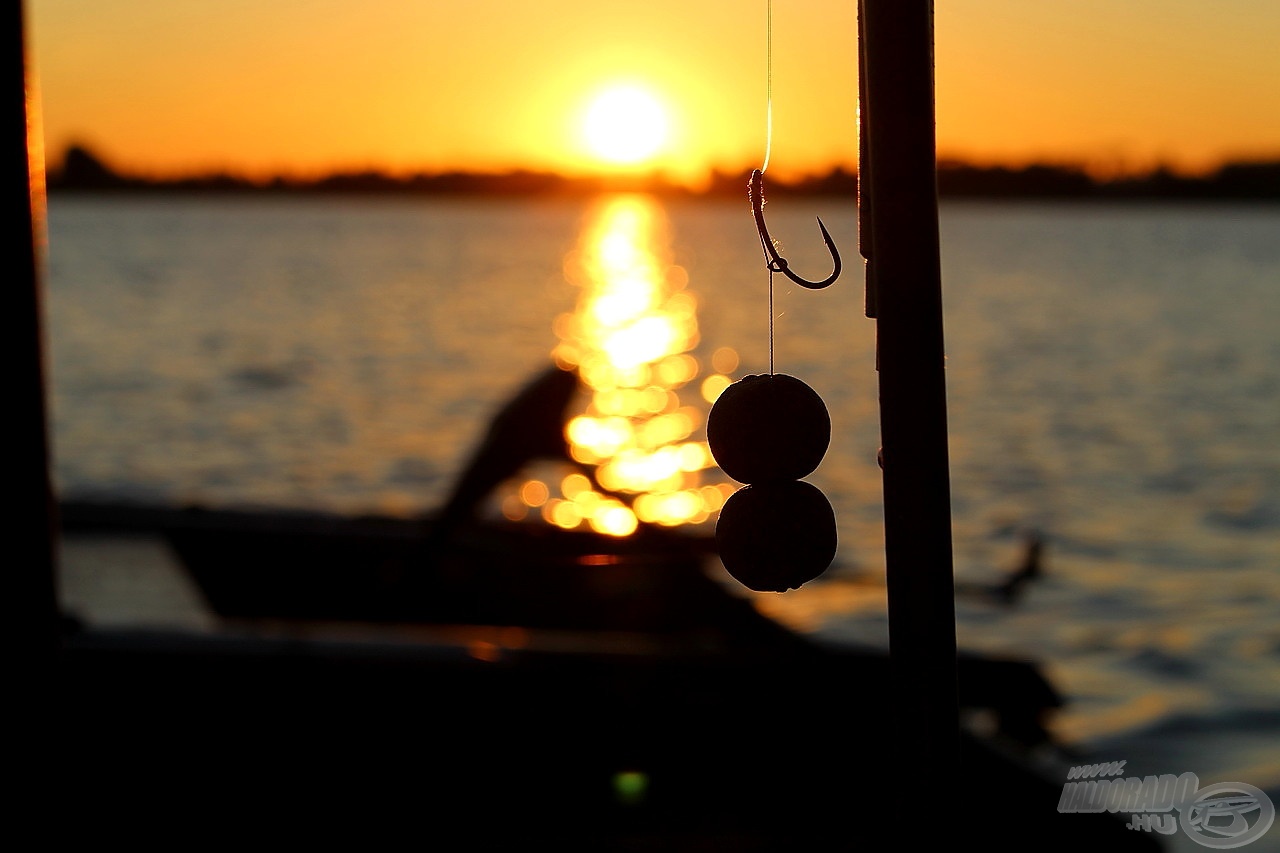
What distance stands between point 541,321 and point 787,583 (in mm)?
45824

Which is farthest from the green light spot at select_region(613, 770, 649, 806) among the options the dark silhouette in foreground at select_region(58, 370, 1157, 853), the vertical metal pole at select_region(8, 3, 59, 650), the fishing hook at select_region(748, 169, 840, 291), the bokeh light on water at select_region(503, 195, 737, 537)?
the fishing hook at select_region(748, 169, 840, 291)

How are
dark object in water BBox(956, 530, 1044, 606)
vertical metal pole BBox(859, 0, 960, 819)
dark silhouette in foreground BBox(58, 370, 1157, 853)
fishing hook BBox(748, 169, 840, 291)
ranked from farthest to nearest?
dark object in water BBox(956, 530, 1044, 606), dark silhouette in foreground BBox(58, 370, 1157, 853), fishing hook BBox(748, 169, 840, 291), vertical metal pole BBox(859, 0, 960, 819)

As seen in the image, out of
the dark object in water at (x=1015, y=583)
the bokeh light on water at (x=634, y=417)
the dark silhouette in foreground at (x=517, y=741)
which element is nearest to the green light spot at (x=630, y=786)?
the dark silhouette in foreground at (x=517, y=741)

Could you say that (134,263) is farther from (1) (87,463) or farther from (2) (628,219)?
(2) (628,219)

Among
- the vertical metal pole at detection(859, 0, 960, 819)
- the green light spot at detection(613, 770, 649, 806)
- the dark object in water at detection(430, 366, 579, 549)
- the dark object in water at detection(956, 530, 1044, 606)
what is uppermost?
the vertical metal pole at detection(859, 0, 960, 819)

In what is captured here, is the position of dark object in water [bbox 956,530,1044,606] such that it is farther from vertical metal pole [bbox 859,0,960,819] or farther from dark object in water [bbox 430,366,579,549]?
vertical metal pole [bbox 859,0,960,819]

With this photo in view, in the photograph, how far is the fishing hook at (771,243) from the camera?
1525 millimetres

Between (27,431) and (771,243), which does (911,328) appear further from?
(27,431)

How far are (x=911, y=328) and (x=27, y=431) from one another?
6.47 feet

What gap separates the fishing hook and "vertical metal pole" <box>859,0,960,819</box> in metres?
0.12

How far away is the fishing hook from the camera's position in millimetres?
1525

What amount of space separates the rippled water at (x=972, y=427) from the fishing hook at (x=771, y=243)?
1.05ft

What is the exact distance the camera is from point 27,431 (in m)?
2.63

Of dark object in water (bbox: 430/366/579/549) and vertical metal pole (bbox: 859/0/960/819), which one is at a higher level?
vertical metal pole (bbox: 859/0/960/819)
